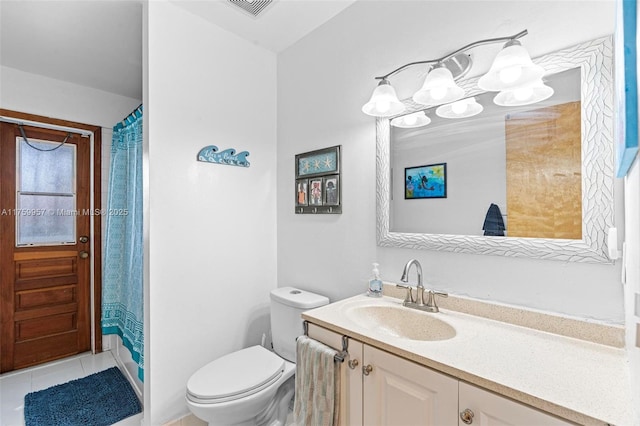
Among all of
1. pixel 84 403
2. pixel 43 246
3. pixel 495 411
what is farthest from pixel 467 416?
pixel 43 246

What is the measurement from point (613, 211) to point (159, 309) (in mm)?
2086

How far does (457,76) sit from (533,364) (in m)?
1.15

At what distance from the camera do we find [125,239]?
2523 millimetres

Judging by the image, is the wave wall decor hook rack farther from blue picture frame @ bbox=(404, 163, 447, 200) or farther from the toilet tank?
blue picture frame @ bbox=(404, 163, 447, 200)

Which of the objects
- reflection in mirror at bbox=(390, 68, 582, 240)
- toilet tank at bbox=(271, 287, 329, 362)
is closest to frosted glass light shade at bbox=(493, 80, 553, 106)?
reflection in mirror at bbox=(390, 68, 582, 240)

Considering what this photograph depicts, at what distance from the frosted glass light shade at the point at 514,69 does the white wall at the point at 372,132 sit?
163mm

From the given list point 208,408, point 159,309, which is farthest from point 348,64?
point 208,408

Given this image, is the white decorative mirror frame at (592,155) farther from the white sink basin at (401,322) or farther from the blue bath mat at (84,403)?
the blue bath mat at (84,403)

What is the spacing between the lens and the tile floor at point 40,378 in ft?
6.53

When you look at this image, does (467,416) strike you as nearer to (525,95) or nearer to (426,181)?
(426,181)

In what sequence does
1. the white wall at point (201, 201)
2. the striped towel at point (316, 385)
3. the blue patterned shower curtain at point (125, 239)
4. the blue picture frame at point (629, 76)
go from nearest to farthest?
the blue picture frame at point (629, 76)
the striped towel at point (316, 385)
the white wall at point (201, 201)
the blue patterned shower curtain at point (125, 239)

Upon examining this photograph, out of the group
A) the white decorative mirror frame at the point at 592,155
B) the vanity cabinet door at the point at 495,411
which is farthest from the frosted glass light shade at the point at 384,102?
the vanity cabinet door at the point at 495,411

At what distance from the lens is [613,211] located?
3.25 ft

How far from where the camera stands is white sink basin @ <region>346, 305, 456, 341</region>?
1.28m
